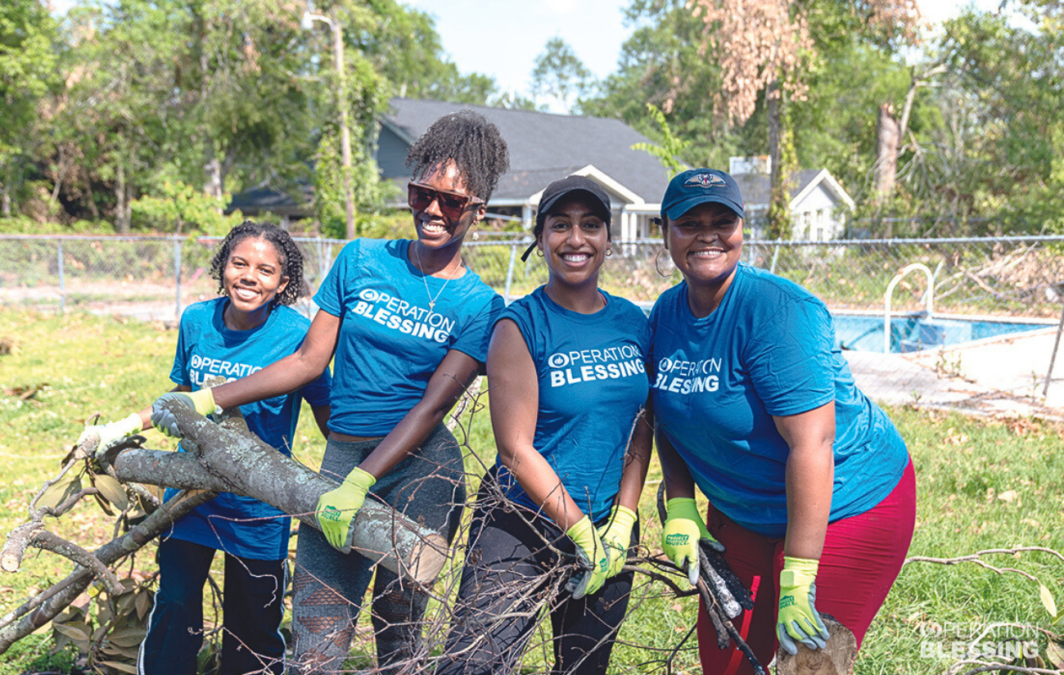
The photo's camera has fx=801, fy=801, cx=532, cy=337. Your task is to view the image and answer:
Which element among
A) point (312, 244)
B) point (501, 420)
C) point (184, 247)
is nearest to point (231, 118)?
point (184, 247)

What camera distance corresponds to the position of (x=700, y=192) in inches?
81.7

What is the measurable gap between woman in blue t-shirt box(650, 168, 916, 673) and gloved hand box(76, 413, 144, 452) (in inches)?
73.3

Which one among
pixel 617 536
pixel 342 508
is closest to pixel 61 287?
pixel 342 508

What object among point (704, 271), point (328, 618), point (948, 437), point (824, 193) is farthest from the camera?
point (824, 193)

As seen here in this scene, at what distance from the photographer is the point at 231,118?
26156mm

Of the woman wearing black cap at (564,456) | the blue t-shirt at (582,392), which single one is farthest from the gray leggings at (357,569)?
the blue t-shirt at (582,392)

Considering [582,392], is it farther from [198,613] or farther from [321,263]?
[321,263]

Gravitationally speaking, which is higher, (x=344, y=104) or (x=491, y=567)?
(x=344, y=104)

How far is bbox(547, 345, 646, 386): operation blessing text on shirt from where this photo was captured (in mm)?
2174

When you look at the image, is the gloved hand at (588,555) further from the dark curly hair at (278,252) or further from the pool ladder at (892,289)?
the pool ladder at (892,289)

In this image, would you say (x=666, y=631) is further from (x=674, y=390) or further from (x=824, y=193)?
(x=824, y=193)

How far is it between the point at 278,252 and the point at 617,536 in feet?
5.56

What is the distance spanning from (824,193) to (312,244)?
71.0 ft

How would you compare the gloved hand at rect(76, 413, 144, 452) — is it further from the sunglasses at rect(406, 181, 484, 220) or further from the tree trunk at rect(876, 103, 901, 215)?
the tree trunk at rect(876, 103, 901, 215)
